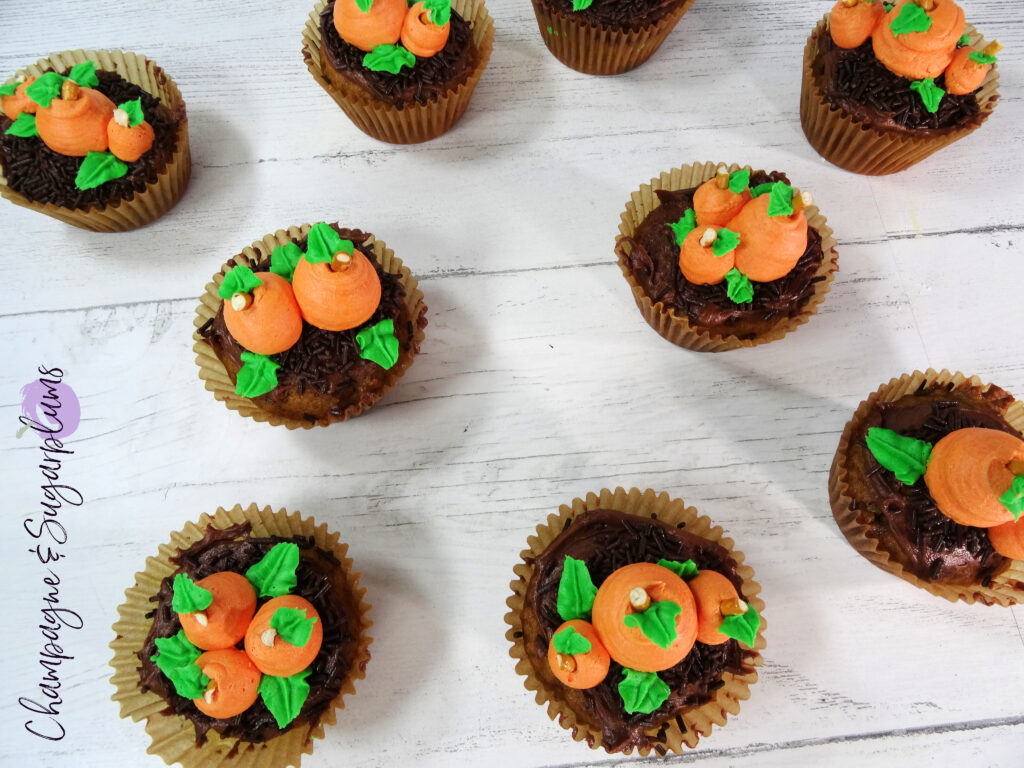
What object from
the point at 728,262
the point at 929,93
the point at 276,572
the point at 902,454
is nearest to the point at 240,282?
the point at 276,572

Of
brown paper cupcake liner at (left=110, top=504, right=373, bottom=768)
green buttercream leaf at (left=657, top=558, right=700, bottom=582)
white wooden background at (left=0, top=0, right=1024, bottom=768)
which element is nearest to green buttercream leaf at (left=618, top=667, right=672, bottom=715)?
green buttercream leaf at (left=657, top=558, right=700, bottom=582)

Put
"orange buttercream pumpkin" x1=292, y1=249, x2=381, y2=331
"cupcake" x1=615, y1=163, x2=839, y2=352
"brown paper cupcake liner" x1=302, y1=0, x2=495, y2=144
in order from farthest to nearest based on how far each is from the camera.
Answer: "brown paper cupcake liner" x1=302, y1=0, x2=495, y2=144, "cupcake" x1=615, y1=163, x2=839, y2=352, "orange buttercream pumpkin" x1=292, y1=249, x2=381, y2=331

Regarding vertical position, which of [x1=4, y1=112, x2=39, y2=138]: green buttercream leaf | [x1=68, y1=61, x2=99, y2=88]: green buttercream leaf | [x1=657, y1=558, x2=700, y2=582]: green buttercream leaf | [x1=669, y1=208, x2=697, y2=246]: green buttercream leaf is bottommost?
[x1=657, y1=558, x2=700, y2=582]: green buttercream leaf

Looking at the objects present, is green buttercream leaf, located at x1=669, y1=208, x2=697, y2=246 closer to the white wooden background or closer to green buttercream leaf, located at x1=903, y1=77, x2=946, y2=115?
the white wooden background

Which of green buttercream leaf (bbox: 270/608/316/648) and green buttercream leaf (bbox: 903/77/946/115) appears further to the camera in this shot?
green buttercream leaf (bbox: 903/77/946/115)

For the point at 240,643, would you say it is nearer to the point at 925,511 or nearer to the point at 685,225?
the point at 685,225

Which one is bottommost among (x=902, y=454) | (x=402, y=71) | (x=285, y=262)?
(x=902, y=454)

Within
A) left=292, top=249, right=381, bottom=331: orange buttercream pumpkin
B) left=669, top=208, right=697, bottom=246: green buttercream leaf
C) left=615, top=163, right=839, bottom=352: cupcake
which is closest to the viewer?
left=292, top=249, right=381, bottom=331: orange buttercream pumpkin

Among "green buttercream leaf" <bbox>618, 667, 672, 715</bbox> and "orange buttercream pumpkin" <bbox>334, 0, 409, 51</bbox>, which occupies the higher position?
"orange buttercream pumpkin" <bbox>334, 0, 409, 51</bbox>
